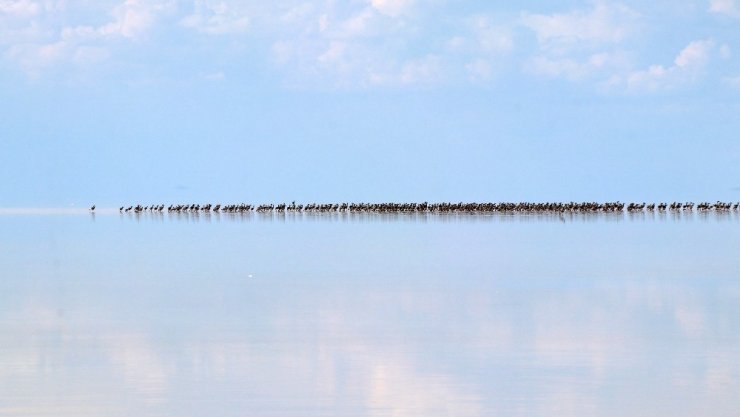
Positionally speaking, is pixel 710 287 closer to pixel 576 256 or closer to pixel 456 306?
pixel 456 306

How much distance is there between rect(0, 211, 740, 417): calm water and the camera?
13.1m

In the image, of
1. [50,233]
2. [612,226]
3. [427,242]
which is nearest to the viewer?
[427,242]

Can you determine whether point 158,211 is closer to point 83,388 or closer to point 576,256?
point 576,256

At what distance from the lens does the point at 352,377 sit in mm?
14227

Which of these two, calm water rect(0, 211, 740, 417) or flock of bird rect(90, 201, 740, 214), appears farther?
flock of bird rect(90, 201, 740, 214)

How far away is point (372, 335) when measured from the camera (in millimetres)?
17578

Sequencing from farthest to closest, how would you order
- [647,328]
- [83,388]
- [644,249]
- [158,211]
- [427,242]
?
[158,211] < [427,242] < [644,249] < [647,328] < [83,388]

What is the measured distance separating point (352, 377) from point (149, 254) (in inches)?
903

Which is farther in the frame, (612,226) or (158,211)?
(158,211)

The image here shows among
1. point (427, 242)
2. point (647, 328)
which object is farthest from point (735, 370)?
point (427, 242)

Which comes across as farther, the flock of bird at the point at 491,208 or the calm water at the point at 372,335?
the flock of bird at the point at 491,208

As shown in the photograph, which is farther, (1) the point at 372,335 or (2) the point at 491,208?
(2) the point at 491,208

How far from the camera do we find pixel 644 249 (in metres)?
37.4

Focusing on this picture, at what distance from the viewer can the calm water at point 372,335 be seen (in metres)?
13.1
